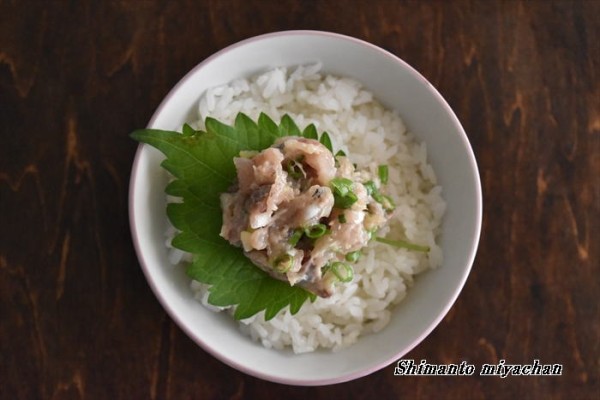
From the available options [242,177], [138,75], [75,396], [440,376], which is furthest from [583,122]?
[75,396]

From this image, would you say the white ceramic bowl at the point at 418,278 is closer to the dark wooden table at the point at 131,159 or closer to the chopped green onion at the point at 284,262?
the dark wooden table at the point at 131,159

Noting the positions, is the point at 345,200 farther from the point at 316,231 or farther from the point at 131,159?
the point at 131,159

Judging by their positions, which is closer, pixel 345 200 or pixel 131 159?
pixel 345 200

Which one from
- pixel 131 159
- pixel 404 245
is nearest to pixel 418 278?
pixel 404 245

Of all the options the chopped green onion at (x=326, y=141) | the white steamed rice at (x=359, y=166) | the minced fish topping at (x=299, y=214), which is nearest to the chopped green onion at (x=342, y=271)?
A: the minced fish topping at (x=299, y=214)

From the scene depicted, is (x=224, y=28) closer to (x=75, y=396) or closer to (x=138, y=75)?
(x=138, y=75)
